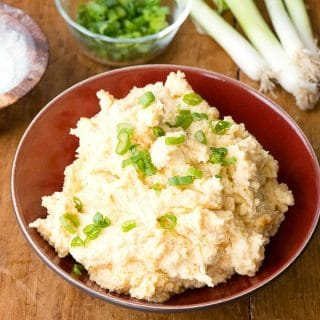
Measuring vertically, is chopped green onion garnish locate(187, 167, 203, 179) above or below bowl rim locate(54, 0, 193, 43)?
A: above

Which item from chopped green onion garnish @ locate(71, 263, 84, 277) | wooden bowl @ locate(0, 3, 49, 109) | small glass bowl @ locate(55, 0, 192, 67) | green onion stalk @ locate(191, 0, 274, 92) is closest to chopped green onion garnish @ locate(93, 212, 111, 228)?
chopped green onion garnish @ locate(71, 263, 84, 277)

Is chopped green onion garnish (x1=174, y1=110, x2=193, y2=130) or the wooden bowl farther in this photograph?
the wooden bowl

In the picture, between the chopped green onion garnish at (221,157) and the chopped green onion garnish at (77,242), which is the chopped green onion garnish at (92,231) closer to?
the chopped green onion garnish at (77,242)

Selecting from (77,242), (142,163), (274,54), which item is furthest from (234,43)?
(77,242)

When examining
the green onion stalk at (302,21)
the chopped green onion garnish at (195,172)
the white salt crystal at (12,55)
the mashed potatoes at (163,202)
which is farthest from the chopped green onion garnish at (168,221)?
the green onion stalk at (302,21)

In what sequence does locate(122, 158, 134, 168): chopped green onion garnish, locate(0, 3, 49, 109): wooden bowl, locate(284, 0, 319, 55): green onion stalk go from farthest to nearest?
locate(284, 0, 319, 55): green onion stalk < locate(0, 3, 49, 109): wooden bowl < locate(122, 158, 134, 168): chopped green onion garnish

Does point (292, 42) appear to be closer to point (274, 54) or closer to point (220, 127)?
point (274, 54)

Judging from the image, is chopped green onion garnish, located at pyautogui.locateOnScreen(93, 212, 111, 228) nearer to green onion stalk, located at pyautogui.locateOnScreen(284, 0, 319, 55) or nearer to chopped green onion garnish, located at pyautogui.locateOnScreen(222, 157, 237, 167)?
chopped green onion garnish, located at pyautogui.locateOnScreen(222, 157, 237, 167)
